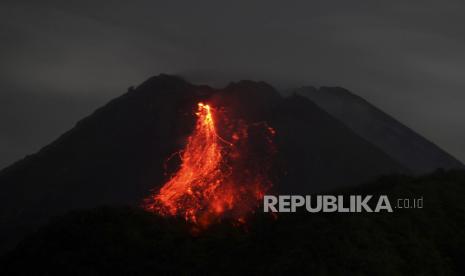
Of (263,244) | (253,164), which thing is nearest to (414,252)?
(263,244)

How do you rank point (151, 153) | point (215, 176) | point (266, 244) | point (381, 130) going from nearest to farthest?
1. point (266, 244)
2. point (215, 176)
3. point (151, 153)
4. point (381, 130)

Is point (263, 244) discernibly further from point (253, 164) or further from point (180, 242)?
point (253, 164)

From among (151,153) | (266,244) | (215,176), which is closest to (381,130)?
(151,153)

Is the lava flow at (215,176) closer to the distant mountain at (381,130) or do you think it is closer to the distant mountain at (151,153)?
the distant mountain at (151,153)

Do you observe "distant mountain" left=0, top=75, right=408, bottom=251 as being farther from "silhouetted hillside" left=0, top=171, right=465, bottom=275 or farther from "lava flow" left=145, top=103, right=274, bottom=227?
"silhouetted hillside" left=0, top=171, right=465, bottom=275

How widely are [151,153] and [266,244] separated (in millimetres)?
57541

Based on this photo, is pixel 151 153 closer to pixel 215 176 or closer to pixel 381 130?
pixel 215 176

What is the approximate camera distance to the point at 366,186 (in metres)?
54.7

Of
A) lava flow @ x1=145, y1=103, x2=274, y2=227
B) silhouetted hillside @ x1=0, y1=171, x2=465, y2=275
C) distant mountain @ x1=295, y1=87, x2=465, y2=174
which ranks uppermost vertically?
distant mountain @ x1=295, y1=87, x2=465, y2=174

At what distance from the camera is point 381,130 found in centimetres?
14750

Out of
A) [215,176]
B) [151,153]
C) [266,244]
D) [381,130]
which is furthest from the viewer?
[381,130]

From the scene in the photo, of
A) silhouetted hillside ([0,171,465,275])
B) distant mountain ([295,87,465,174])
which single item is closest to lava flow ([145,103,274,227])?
silhouetted hillside ([0,171,465,275])

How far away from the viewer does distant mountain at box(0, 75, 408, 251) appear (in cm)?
9050

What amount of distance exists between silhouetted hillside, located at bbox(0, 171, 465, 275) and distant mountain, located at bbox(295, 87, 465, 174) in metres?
82.9
